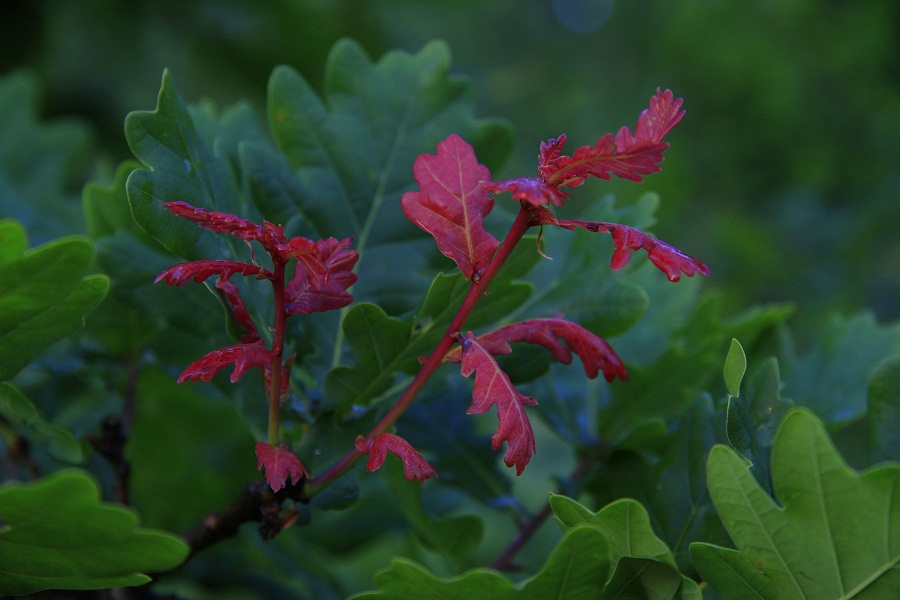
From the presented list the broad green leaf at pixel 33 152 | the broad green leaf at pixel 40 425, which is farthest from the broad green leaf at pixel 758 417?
the broad green leaf at pixel 33 152

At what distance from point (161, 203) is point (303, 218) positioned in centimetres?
21

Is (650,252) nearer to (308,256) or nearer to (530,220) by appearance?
(530,220)

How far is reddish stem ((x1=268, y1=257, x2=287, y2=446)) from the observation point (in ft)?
2.01

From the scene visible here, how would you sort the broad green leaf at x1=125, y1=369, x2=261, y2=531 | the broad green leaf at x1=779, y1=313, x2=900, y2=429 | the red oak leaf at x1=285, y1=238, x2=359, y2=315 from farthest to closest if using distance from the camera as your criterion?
the broad green leaf at x1=125, y1=369, x2=261, y2=531 < the broad green leaf at x1=779, y1=313, x2=900, y2=429 < the red oak leaf at x1=285, y1=238, x2=359, y2=315

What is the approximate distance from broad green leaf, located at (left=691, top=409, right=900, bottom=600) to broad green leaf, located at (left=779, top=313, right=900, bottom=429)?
15.8 inches

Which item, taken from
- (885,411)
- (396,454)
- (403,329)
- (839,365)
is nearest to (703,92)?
(839,365)

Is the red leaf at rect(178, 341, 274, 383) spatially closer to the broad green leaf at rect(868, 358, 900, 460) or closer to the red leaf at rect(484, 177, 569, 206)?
the red leaf at rect(484, 177, 569, 206)

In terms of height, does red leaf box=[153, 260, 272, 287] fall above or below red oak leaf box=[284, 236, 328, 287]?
below

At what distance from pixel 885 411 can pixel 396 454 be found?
1.40ft

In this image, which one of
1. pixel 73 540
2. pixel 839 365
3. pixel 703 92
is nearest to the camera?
pixel 73 540

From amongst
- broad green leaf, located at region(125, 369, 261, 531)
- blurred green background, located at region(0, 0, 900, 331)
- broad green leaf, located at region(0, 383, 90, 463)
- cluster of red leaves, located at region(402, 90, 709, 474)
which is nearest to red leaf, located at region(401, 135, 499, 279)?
cluster of red leaves, located at region(402, 90, 709, 474)

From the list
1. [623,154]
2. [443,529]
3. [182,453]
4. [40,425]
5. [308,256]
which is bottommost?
[182,453]

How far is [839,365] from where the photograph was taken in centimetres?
101

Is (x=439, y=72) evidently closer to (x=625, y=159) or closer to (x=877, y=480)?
(x=625, y=159)
